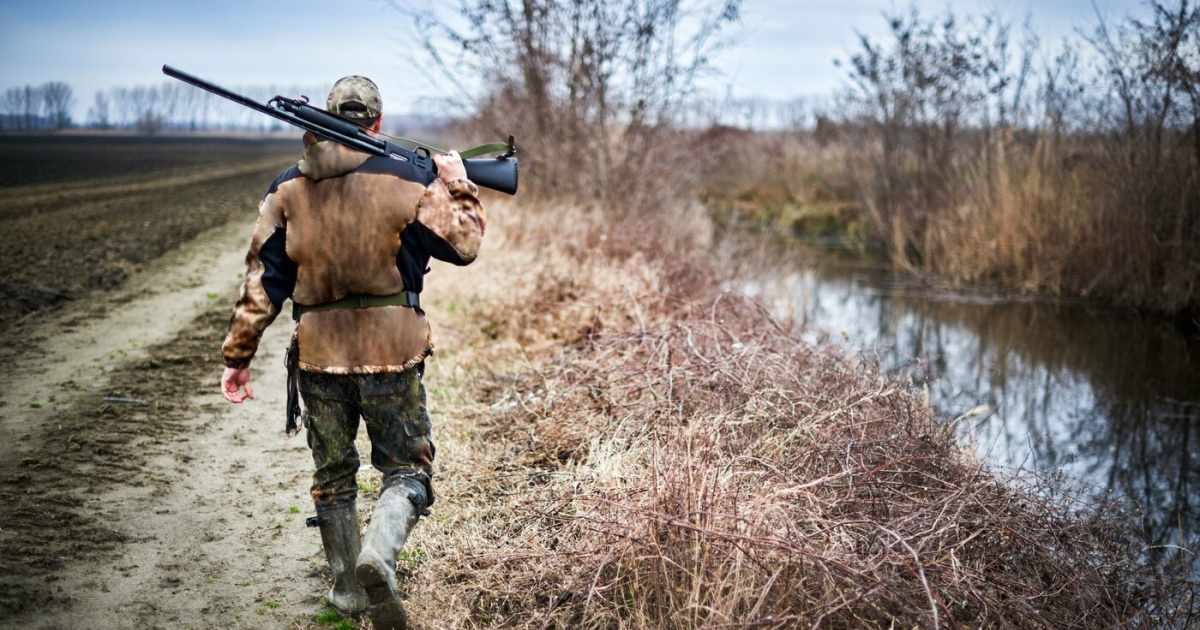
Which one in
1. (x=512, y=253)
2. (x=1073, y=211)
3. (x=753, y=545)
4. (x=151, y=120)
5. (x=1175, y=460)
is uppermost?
(x=151, y=120)

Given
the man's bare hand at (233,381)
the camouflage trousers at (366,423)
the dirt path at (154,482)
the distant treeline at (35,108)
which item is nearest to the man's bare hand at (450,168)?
the camouflage trousers at (366,423)

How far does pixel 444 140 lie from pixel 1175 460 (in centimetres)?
2529

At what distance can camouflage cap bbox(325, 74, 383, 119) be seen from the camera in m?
3.21

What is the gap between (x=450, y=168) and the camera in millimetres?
3404

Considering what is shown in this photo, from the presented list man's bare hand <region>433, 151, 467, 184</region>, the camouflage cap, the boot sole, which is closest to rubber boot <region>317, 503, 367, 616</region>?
the boot sole

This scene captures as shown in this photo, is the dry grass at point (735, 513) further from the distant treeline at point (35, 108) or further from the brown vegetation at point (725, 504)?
the distant treeline at point (35, 108)

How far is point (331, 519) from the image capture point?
338cm

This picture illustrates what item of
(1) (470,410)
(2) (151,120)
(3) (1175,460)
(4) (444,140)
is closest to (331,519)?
(1) (470,410)

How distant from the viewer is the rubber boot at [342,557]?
3350 millimetres

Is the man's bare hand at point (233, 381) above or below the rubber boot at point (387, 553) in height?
above

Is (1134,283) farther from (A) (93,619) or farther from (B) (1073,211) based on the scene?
(A) (93,619)

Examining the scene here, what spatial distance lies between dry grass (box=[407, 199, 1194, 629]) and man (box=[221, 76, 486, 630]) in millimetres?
494

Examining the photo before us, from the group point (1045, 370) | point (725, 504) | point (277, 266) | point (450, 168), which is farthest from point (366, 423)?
point (1045, 370)

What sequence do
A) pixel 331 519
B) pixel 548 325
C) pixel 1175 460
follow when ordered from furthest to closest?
pixel 548 325 < pixel 1175 460 < pixel 331 519
